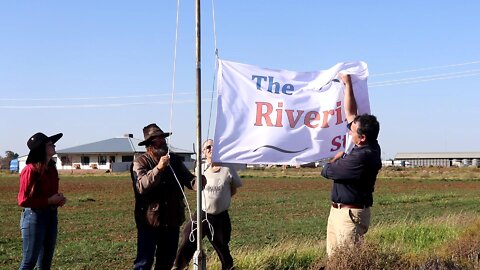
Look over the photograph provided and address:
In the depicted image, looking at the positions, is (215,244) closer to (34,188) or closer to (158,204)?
(158,204)

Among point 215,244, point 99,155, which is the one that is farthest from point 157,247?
point 99,155

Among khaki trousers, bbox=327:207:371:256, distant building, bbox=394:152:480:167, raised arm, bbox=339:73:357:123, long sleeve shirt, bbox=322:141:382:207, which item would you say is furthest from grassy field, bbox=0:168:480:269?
distant building, bbox=394:152:480:167

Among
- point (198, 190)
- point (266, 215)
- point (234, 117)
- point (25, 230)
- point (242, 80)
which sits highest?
point (242, 80)

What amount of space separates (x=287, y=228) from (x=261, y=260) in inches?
402

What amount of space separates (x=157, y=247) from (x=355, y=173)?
6.58ft

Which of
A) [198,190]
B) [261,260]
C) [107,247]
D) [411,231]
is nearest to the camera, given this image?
[198,190]

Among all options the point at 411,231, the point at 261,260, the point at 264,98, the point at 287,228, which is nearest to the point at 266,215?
the point at 287,228

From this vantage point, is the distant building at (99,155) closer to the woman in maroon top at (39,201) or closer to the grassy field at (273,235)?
the grassy field at (273,235)

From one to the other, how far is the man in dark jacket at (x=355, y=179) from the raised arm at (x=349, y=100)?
→ 16cm

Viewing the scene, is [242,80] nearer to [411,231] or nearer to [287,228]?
[411,231]

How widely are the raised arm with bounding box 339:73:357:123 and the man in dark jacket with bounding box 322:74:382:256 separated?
0.52 feet

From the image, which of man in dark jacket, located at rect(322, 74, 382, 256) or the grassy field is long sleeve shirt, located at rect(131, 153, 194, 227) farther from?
man in dark jacket, located at rect(322, 74, 382, 256)

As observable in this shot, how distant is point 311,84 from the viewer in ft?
18.3

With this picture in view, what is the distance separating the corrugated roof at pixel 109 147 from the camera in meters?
86.7
